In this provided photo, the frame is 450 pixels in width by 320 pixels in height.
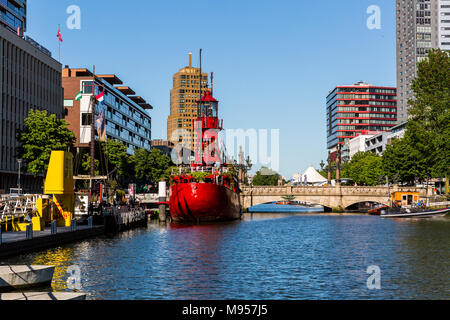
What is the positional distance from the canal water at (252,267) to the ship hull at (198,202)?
75.3ft

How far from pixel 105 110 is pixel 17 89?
42489 millimetres

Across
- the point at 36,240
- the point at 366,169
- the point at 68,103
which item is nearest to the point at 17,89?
the point at 68,103

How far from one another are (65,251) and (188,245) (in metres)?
11.6

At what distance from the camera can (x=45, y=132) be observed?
81.1 meters

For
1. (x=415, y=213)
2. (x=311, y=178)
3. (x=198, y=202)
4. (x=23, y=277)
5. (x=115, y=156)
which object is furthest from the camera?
(x=311, y=178)

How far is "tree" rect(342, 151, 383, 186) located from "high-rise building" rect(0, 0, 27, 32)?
103 m

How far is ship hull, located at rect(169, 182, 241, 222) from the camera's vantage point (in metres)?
78.7

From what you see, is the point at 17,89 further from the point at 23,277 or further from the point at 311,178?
the point at 311,178

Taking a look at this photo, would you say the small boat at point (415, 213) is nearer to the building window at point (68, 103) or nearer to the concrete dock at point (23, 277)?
the building window at point (68, 103)

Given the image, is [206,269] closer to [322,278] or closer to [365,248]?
[322,278]

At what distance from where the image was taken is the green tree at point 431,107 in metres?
99.8

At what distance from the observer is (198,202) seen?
260ft

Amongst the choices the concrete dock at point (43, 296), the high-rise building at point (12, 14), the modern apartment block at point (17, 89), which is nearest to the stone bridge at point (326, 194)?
the modern apartment block at point (17, 89)
